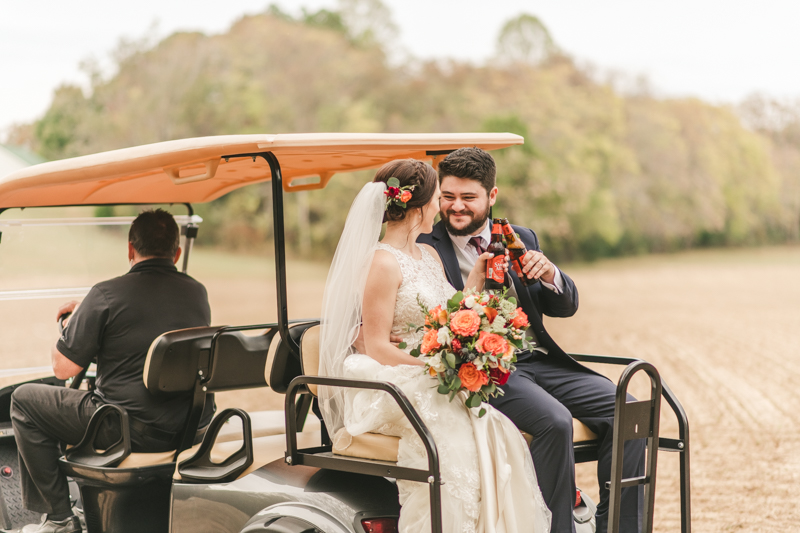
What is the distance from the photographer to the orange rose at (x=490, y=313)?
8.63 feet

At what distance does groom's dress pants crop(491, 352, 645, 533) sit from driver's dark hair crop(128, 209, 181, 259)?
1.88m

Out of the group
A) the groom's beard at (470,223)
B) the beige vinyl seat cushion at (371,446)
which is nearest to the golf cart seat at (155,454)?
the beige vinyl seat cushion at (371,446)

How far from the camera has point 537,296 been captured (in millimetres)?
3508

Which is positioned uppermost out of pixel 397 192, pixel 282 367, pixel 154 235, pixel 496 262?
pixel 397 192

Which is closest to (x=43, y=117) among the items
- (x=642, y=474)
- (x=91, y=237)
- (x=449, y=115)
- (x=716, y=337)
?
(x=449, y=115)

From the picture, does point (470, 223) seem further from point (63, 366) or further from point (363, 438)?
point (63, 366)

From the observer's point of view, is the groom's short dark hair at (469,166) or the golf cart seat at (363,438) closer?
the golf cart seat at (363,438)

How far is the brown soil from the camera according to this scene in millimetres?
6008

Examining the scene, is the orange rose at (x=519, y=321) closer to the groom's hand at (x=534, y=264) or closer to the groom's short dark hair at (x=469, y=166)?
the groom's hand at (x=534, y=264)

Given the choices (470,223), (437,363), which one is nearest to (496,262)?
(470,223)

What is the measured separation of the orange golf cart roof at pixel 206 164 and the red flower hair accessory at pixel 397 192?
0.60 feet

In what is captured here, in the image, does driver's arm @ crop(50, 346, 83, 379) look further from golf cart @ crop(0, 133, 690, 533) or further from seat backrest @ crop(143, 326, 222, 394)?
seat backrest @ crop(143, 326, 222, 394)

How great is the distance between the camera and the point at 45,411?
145 inches

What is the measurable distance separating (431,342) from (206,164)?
1.22 meters
